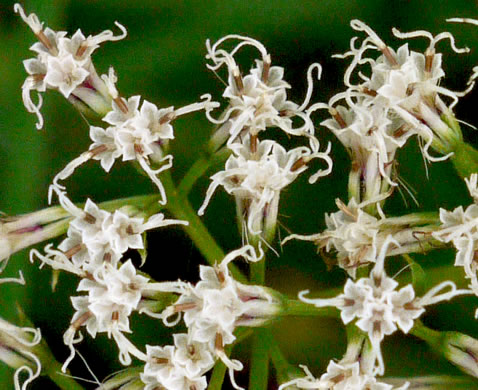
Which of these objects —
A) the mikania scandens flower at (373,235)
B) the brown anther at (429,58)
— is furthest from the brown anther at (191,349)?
the brown anther at (429,58)

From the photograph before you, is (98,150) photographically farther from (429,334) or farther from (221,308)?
(429,334)

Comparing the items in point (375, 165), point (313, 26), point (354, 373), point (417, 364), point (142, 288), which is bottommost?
point (417, 364)

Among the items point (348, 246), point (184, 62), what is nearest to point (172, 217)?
point (348, 246)

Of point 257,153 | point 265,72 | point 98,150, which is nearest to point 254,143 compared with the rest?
point 257,153

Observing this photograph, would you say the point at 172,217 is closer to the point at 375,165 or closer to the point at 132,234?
the point at 132,234

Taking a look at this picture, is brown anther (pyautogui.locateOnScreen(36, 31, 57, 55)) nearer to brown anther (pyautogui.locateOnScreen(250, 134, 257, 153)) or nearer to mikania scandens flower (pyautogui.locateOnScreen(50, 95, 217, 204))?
mikania scandens flower (pyautogui.locateOnScreen(50, 95, 217, 204))

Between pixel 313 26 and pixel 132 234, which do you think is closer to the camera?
pixel 132 234

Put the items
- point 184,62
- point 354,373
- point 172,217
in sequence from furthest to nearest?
1. point 184,62
2. point 172,217
3. point 354,373
